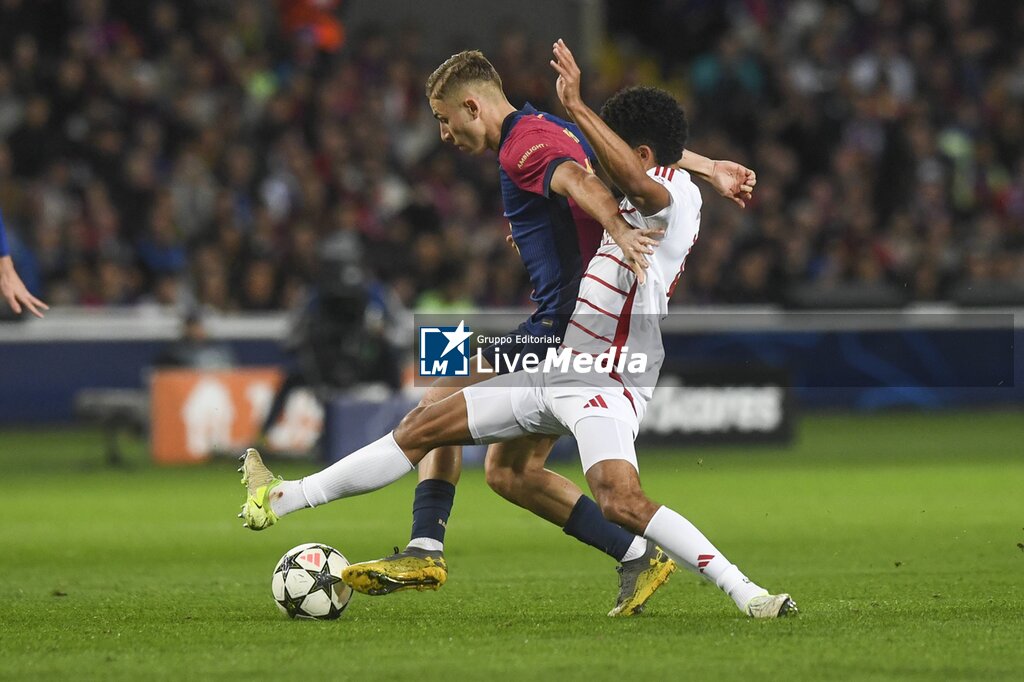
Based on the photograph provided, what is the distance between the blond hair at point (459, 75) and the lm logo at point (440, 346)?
1.30 meters

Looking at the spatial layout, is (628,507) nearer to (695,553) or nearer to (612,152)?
(695,553)

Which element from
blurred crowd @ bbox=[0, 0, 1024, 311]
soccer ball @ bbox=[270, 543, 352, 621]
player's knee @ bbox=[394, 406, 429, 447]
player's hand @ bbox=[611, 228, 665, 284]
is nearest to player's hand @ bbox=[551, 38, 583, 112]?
player's hand @ bbox=[611, 228, 665, 284]

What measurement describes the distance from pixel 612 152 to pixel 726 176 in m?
0.93

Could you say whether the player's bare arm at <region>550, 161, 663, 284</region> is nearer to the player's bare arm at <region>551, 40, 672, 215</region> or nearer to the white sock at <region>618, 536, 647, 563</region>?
the player's bare arm at <region>551, 40, 672, 215</region>

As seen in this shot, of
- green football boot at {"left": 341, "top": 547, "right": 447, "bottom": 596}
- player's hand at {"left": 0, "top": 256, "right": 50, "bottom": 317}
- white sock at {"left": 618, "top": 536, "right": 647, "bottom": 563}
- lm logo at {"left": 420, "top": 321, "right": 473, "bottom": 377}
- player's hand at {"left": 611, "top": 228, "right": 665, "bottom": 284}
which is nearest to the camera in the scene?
player's hand at {"left": 611, "top": 228, "right": 665, "bottom": 284}

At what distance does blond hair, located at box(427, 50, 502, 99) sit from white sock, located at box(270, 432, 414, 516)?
134 cm

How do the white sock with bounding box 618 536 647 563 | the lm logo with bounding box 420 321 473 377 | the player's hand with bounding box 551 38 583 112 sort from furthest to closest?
the lm logo with bounding box 420 321 473 377, the white sock with bounding box 618 536 647 563, the player's hand with bounding box 551 38 583 112

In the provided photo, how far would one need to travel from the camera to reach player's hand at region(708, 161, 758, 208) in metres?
6.58

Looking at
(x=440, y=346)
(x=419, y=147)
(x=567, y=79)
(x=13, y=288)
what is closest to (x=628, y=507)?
(x=567, y=79)

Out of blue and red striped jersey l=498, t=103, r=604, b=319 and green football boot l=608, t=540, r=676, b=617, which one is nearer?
blue and red striped jersey l=498, t=103, r=604, b=319

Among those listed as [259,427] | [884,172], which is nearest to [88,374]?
[259,427]

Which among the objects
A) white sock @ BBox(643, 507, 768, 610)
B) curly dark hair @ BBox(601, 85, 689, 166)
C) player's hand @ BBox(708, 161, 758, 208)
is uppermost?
curly dark hair @ BBox(601, 85, 689, 166)

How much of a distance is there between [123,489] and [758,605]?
25.6ft

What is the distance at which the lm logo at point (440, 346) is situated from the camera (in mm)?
7658
